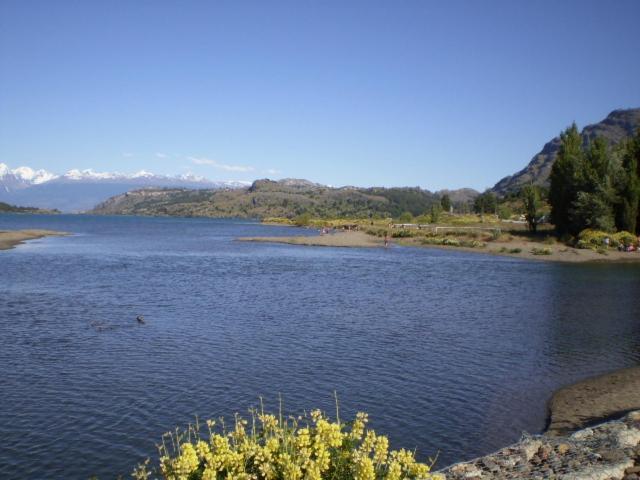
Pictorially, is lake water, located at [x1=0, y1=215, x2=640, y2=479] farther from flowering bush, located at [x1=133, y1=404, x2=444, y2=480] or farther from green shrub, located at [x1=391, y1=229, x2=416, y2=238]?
green shrub, located at [x1=391, y1=229, x2=416, y2=238]

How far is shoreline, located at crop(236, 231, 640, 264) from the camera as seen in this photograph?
69.8 metres

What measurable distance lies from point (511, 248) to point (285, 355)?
216 ft

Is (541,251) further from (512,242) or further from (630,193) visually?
(630,193)

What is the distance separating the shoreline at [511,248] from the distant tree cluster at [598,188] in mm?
5396

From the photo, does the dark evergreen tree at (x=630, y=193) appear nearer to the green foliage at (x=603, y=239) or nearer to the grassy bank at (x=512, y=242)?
the green foliage at (x=603, y=239)

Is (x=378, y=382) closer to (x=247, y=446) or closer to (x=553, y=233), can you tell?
(x=247, y=446)

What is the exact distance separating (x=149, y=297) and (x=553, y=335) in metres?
25.0

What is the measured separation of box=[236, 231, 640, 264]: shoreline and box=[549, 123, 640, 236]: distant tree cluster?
212 inches

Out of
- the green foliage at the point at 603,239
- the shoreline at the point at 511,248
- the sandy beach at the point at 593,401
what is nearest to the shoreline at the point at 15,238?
the shoreline at the point at 511,248

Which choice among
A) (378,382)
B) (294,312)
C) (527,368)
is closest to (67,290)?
(294,312)

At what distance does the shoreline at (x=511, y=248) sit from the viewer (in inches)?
2746

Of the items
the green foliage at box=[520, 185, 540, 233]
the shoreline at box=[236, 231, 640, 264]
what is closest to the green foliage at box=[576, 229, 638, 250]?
the shoreline at box=[236, 231, 640, 264]

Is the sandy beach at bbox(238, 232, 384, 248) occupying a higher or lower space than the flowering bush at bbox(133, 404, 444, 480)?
lower

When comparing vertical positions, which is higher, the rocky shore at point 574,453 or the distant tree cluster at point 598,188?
the distant tree cluster at point 598,188
